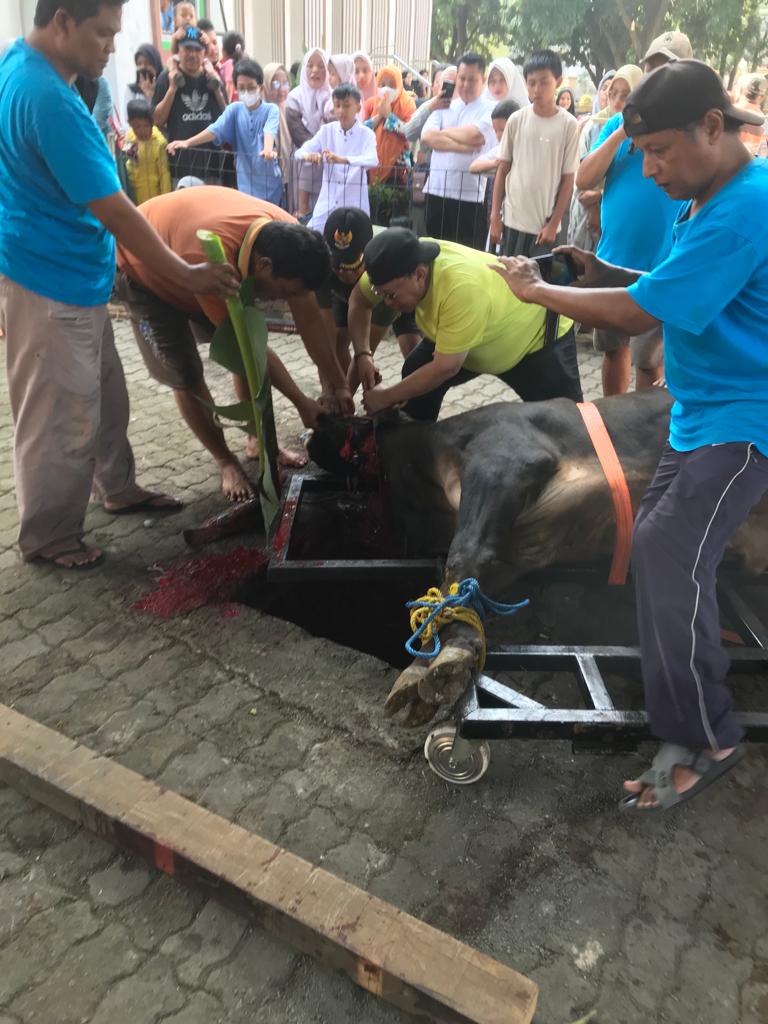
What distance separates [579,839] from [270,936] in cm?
94

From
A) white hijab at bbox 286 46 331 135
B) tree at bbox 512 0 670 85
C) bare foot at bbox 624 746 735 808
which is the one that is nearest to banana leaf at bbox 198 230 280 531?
bare foot at bbox 624 746 735 808

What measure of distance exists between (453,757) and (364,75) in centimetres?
895

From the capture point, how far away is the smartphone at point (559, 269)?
9.84ft

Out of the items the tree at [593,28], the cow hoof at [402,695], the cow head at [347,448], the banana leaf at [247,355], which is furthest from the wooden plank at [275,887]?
the tree at [593,28]

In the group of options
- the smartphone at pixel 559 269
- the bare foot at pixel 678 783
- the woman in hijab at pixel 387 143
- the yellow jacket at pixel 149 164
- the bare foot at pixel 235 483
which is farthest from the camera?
the woman in hijab at pixel 387 143

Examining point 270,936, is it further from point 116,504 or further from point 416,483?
point 116,504

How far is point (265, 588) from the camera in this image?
354 cm

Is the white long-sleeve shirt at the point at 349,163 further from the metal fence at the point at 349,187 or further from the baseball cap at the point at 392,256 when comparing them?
the baseball cap at the point at 392,256

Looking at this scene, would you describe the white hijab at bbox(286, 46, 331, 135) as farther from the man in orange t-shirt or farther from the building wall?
the building wall

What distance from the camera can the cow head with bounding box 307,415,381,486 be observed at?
11.9 ft

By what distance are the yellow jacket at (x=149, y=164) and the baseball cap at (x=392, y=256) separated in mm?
5180

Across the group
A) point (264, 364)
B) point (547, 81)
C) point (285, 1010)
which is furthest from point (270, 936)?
point (547, 81)

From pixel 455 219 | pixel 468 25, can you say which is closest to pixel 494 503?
pixel 455 219

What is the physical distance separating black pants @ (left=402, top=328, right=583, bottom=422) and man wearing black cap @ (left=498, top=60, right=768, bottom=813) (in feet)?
4.63
